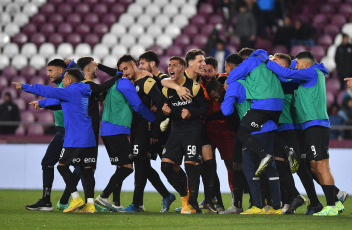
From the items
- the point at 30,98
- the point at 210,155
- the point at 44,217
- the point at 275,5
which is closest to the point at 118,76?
the point at 210,155

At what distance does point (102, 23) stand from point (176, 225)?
1355 cm

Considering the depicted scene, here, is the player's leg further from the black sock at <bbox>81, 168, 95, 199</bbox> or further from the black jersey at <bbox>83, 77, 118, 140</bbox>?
the black sock at <bbox>81, 168, 95, 199</bbox>

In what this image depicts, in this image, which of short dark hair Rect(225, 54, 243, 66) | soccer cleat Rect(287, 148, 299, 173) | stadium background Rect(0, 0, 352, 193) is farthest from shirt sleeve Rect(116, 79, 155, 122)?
stadium background Rect(0, 0, 352, 193)

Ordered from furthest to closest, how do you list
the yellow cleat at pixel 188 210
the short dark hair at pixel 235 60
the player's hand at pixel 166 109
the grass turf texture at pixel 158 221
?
the short dark hair at pixel 235 60 → the player's hand at pixel 166 109 → the yellow cleat at pixel 188 210 → the grass turf texture at pixel 158 221

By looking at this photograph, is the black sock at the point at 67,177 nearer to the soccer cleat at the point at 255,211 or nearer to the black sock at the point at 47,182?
the black sock at the point at 47,182

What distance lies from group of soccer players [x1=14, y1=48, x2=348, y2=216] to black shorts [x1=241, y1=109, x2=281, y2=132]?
0.01 metres

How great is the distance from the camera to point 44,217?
8281 millimetres

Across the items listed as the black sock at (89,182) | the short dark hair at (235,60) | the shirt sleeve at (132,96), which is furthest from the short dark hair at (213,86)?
the black sock at (89,182)

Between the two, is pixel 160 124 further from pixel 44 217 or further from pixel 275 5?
pixel 275 5

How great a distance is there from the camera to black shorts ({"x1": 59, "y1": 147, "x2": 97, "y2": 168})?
8.84m

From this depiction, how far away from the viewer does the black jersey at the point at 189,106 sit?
28.7ft

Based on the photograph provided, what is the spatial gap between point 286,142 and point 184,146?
138 cm

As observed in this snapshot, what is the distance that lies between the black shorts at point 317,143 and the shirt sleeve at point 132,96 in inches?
85.4

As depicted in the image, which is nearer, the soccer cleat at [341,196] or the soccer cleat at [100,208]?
the soccer cleat at [341,196]
